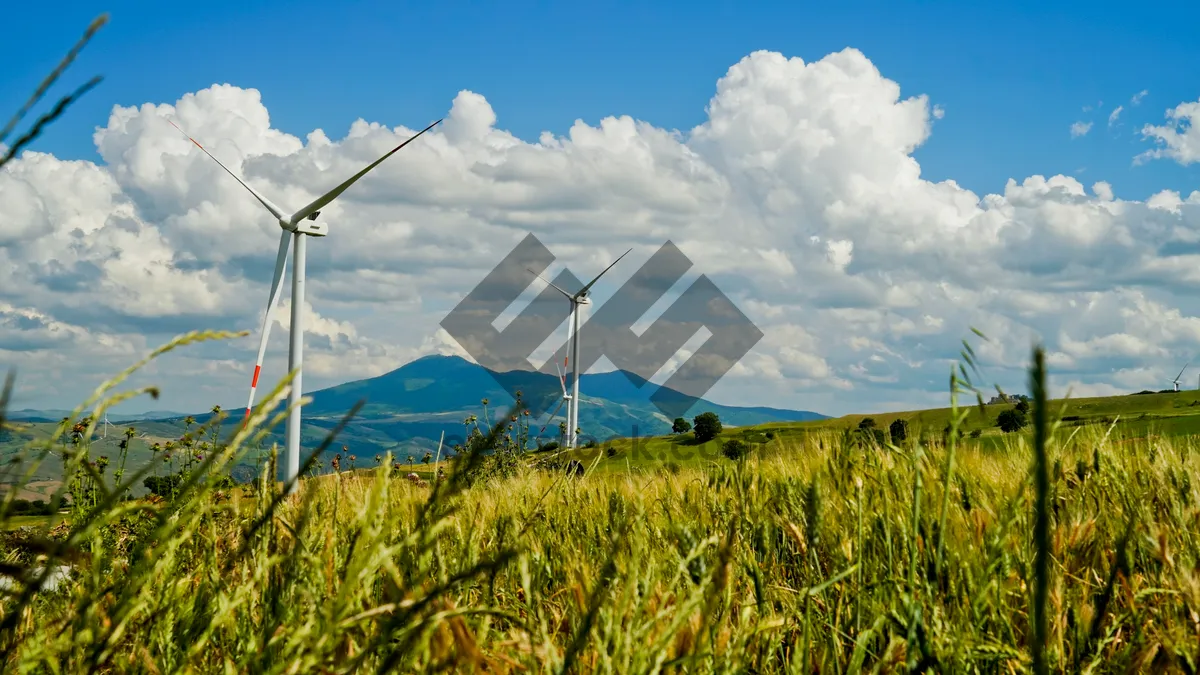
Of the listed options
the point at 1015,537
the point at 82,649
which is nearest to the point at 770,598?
the point at 1015,537

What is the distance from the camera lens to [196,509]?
6.83 ft

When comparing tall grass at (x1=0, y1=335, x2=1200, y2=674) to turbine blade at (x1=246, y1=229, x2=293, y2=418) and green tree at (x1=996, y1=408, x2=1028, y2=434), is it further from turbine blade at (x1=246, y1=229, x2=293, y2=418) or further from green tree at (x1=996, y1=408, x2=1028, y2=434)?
turbine blade at (x1=246, y1=229, x2=293, y2=418)

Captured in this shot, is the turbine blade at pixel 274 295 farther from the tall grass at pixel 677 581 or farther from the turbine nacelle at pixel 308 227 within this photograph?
the tall grass at pixel 677 581

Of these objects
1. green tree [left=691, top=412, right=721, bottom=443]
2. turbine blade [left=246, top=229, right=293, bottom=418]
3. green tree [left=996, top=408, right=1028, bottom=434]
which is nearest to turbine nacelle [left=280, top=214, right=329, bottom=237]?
turbine blade [left=246, top=229, right=293, bottom=418]

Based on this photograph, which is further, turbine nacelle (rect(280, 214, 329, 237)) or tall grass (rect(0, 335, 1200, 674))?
turbine nacelle (rect(280, 214, 329, 237))

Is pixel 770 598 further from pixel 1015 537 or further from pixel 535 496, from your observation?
Result: pixel 535 496

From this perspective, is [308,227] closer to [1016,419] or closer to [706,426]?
[1016,419]

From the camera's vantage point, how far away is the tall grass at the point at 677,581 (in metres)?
1.78

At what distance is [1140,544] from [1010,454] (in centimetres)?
255

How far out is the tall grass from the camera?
1.78m

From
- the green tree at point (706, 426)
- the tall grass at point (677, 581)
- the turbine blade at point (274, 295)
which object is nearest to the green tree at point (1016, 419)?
the tall grass at point (677, 581)

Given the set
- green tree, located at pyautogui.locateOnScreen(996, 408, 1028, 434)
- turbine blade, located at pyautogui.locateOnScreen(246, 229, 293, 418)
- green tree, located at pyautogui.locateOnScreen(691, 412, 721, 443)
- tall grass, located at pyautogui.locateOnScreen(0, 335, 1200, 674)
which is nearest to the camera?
tall grass, located at pyautogui.locateOnScreen(0, 335, 1200, 674)

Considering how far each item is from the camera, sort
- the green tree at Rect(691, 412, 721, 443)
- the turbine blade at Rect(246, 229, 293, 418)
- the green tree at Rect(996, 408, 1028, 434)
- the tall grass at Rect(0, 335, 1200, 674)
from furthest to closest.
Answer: the green tree at Rect(691, 412, 721, 443), the turbine blade at Rect(246, 229, 293, 418), the green tree at Rect(996, 408, 1028, 434), the tall grass at Rect(0, 335, 1200, 674)

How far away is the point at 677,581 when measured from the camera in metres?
3.51
